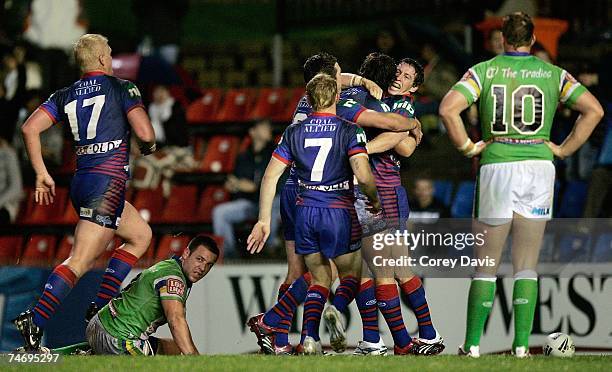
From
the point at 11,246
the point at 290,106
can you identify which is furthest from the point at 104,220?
the point at 290,106

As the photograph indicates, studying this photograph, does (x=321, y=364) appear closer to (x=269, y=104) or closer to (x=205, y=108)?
(x=269, y=104)

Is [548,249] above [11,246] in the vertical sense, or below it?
above

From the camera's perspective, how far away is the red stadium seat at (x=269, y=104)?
640 inches

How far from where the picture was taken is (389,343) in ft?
40.8

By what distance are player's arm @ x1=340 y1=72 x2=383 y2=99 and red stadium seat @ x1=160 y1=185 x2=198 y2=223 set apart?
18.7 feet

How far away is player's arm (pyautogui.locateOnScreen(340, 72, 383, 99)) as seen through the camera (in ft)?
31.5

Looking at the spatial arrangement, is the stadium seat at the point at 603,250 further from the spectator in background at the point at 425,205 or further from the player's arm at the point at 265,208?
the player's arm at the point at 265,208

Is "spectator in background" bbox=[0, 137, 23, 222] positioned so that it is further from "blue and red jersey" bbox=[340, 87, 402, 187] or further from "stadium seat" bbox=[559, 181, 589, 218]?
"blue and red jersey" bbox=[340, 87, 402, 187]

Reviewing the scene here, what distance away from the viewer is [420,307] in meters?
9.73

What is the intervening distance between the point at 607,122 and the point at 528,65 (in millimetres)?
5528

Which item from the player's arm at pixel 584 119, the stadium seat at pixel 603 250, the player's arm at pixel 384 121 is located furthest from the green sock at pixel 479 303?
the stadium seat at pixel 603 250

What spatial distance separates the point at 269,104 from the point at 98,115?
6888 millimetres

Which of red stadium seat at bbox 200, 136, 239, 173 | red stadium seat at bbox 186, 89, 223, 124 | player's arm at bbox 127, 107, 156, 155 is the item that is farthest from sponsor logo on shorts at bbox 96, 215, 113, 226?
red stadium seat at bbox 186, 89, 223, 124

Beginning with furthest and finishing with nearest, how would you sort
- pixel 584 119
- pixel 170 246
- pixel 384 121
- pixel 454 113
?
pixel 170 246
pixel 384 121
pixel 584 119
pixel 454 113
